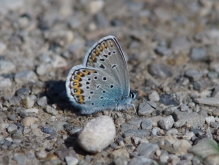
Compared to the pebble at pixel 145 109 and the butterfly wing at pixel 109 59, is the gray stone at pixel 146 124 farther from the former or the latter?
the butterfly wing at pixel 109 59

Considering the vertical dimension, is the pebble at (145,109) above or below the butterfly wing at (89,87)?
below

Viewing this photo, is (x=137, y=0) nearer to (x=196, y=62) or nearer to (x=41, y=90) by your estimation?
(x=196, y=62)

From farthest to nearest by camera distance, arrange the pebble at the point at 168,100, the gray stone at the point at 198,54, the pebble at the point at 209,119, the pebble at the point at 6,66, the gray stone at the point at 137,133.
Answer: the gray stone at the point at 198,54, the pebble at the point at 6,66, the pebble at the point at 168,100, the pebble at the point at 209,119, the gray stone at the point at 137,133

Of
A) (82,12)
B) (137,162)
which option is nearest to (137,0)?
(82,12)

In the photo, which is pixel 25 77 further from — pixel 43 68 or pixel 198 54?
pixel 198 54

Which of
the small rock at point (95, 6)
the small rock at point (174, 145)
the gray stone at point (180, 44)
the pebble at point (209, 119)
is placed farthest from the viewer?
the small rock at point (95, 6)

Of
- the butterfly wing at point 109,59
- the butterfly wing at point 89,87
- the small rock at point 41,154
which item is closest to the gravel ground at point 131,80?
the small rock at point 41,154

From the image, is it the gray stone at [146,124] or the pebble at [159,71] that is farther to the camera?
the pebble at [159,71]
